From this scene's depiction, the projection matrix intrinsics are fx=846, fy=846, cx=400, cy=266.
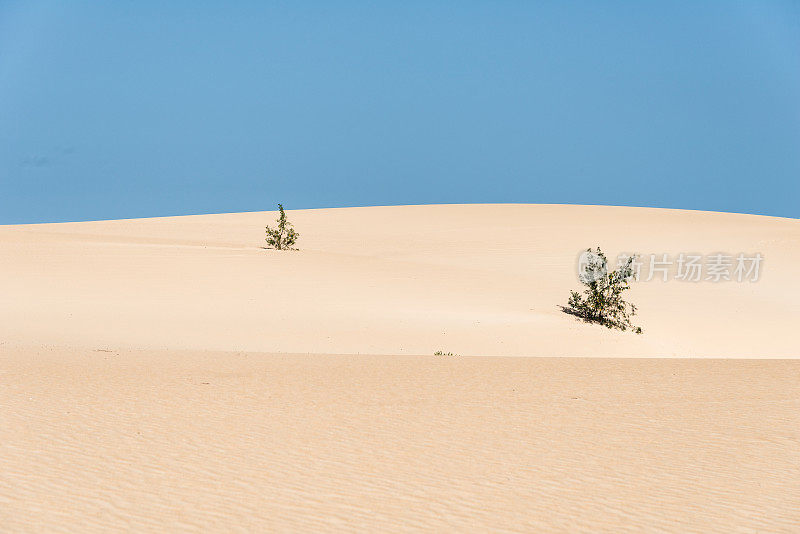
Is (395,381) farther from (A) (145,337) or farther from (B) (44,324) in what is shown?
(B) (44,324)

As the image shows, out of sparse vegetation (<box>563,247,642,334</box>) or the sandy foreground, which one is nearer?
the sandy foreground

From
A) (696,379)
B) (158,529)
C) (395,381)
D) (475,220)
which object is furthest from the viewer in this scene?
(475,220)

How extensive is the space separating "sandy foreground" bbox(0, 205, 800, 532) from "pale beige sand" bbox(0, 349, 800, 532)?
0.10ft

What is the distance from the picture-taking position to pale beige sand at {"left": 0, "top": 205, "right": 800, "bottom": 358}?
17625 mm

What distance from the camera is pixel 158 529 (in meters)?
5.45

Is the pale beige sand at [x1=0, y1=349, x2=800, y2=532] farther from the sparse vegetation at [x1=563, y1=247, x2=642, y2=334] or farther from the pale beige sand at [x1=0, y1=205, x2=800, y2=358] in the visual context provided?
the sparse vegetation at [x1=563, y1=247, x2=642, y2=334]

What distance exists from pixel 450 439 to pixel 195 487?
279 centimetres

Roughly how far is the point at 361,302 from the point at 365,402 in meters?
11.7

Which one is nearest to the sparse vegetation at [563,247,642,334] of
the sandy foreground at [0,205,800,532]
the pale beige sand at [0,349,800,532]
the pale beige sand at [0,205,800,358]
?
the pale beige sand at [0,205,800,358]

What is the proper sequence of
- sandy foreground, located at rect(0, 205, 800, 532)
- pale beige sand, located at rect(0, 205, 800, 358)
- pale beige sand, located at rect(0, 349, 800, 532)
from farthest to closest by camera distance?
1. pale beige sand, located at rect(0, 205, 800, 358)
2. sandy foreground, located at rect(0, 205, 800, 532)
3. pale beige sand, located at rect(0, 349, 800, 532)

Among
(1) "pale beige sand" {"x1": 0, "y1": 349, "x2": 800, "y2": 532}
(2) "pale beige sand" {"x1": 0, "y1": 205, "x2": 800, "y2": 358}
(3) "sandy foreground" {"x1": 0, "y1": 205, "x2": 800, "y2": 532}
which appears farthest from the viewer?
(2) "pale beige sand" {"x1": 0, "y1": 205, "x2": 800, "y2": 358}

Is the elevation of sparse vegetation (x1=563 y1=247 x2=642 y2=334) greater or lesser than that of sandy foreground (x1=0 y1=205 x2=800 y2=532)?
greater

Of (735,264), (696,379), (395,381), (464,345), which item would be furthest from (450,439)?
(735,264)

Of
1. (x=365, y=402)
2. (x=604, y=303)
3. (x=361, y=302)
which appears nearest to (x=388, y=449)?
(x=365, y=402)
